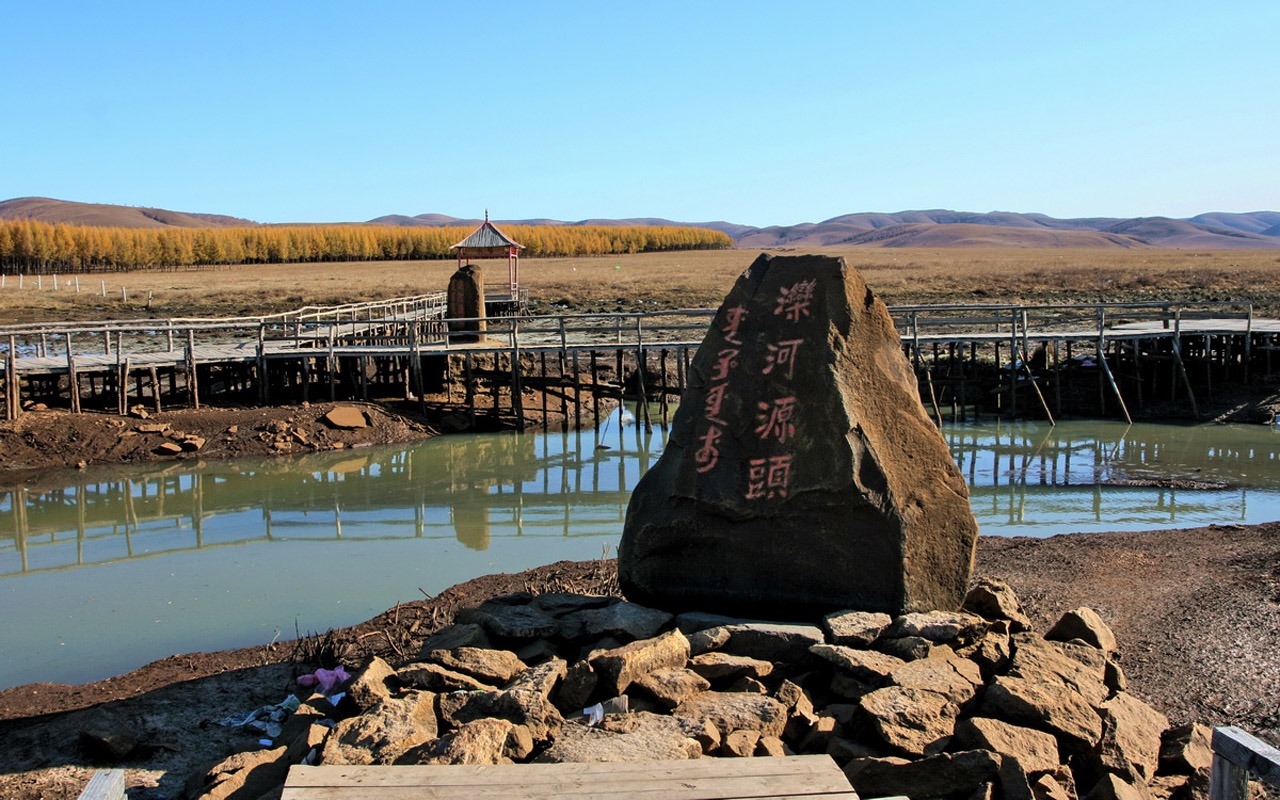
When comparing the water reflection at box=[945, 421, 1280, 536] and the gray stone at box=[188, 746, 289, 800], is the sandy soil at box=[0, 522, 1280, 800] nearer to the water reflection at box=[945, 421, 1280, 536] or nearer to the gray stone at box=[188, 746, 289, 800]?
the gray stone at box=[188, 746, 289, 800]

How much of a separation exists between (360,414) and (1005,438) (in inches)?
486

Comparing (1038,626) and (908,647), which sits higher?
(908,647)

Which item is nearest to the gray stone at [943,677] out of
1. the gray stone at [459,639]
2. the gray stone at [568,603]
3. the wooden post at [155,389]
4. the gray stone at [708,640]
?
the gray stone at [708,640]

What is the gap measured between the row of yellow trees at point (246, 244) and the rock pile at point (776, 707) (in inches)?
3040

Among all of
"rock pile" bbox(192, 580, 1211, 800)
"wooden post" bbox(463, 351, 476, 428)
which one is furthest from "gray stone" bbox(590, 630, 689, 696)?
"wooden post" bbox(463, 351, 476, 428)

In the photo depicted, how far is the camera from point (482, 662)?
5.90 m

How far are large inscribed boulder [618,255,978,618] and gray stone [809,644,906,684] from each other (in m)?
0.81

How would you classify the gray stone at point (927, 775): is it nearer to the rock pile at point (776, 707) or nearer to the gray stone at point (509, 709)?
the rock pile at point (776, 707)

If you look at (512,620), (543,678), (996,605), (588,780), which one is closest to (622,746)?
(588,780)

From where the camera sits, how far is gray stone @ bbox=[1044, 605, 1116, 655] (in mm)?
6836

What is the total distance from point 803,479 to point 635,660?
5.62 feet

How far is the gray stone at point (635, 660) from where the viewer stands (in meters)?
5.43

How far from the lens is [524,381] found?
2359cm

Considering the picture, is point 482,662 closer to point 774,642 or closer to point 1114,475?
point 774,642
